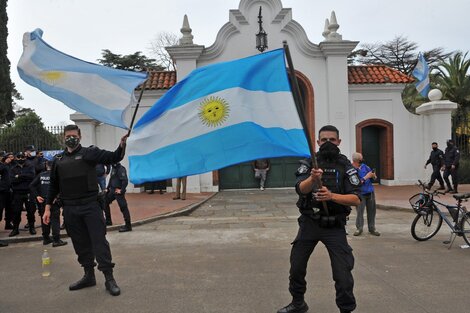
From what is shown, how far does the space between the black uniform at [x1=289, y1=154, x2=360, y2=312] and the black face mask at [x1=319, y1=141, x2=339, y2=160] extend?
0.04 m

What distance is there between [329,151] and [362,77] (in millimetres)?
14822

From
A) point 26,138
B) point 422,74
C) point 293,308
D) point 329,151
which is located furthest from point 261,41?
point 293,308

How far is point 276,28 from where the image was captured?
17.4 meters

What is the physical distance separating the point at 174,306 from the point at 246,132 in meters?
2.12

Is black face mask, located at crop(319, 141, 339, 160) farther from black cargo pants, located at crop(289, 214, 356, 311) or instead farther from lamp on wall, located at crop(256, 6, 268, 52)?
lamp on wall, located at crop(256, 6, 268, 52)

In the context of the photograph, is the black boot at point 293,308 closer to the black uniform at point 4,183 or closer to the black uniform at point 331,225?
the black uniform at point 331,225

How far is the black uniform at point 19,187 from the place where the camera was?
9.15m

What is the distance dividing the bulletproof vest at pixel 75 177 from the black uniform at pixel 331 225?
2.71m

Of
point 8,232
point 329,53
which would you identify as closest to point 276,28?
point 329,53

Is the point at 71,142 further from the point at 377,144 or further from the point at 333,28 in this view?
the point at 377,144

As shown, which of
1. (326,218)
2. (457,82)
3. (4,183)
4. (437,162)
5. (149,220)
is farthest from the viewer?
(457,82)

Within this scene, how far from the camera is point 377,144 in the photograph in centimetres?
1830

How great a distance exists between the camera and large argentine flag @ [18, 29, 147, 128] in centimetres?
540

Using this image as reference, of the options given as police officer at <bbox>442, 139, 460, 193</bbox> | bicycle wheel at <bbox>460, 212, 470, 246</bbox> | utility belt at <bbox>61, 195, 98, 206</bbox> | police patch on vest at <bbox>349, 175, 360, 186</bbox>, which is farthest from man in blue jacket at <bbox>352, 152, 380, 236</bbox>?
police officer at <bbox>442, 139, 460, 193</bbox>
